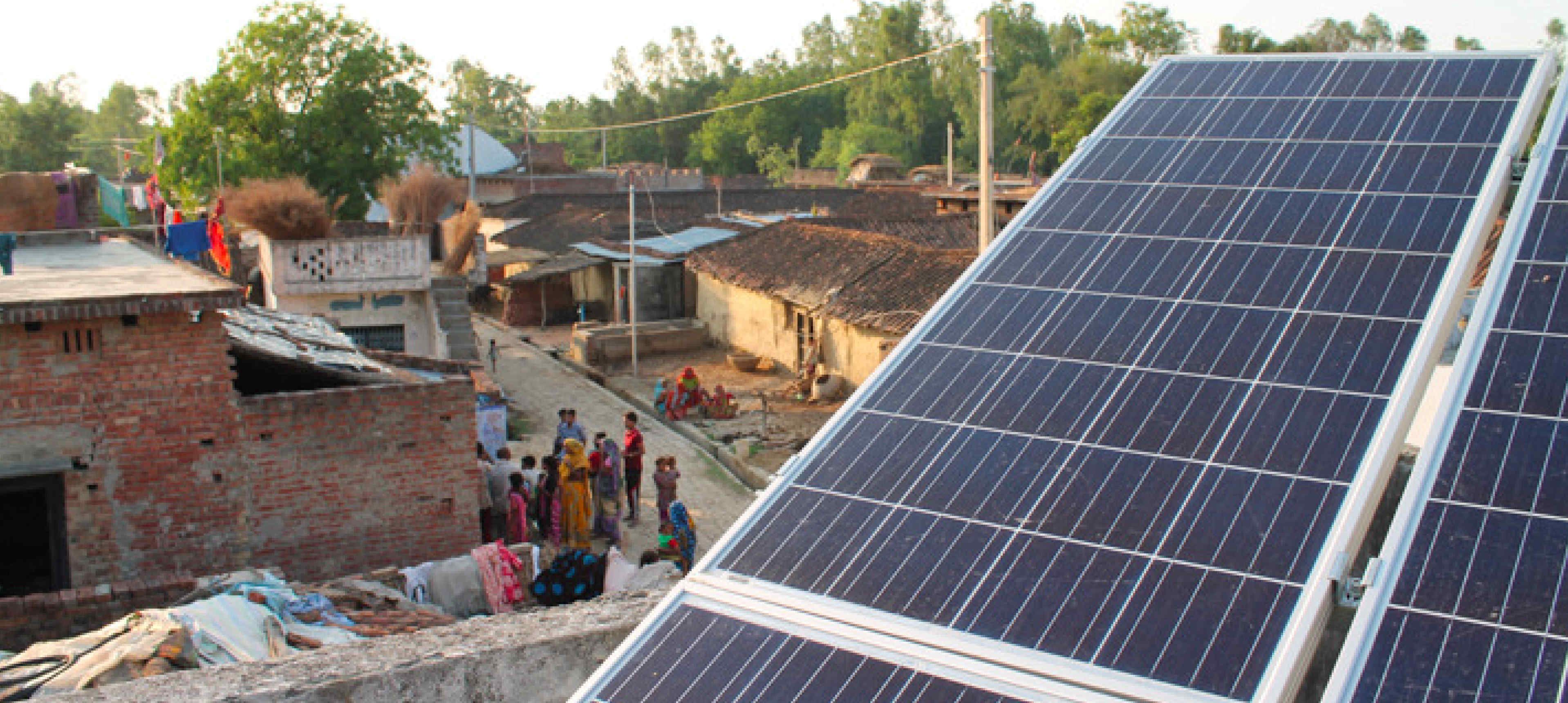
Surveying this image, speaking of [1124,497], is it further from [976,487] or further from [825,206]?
[825,206]

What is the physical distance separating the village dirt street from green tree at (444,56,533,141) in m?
92.4

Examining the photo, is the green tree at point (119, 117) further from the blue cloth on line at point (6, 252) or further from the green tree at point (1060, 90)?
the blue cloth on line at point (6, 252)

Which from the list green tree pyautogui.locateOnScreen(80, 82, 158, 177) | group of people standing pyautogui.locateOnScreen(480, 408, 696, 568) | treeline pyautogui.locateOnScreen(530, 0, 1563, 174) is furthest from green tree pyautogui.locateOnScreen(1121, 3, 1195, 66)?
green tree pyautogui.locateOnScreen(80, 82, 158, 177)

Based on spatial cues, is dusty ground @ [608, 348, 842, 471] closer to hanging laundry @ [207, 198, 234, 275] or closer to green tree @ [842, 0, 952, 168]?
hanging laundry @ [207, 198, 234, 275]

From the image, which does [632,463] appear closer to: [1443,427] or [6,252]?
[6,252]

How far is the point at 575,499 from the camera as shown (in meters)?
14.5

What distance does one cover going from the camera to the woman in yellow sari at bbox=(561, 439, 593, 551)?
1442 centimetres

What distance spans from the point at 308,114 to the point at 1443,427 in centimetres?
3413

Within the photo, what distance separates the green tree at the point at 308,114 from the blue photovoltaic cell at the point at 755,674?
3194cm

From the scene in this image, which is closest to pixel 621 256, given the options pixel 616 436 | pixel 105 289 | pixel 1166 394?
pixel 616 436

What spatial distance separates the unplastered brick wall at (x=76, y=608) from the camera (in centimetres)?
955

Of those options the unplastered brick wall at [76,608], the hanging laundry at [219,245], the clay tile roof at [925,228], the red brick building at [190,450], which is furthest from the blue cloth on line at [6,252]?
the clay tile roof at [925,228]

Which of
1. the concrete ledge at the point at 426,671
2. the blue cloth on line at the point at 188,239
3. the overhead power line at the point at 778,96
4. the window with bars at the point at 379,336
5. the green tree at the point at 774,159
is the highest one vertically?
the overhead power line at the point at 778,96

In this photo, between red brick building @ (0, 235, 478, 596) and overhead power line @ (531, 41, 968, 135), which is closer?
red brick building @ (0, 235, 478, 596)
